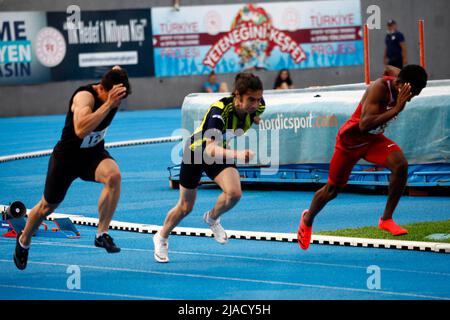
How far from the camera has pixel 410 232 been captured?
9.79 meters

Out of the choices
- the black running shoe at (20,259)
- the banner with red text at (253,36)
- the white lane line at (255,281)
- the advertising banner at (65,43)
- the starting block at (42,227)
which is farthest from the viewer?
the banner with red text at (253,36)

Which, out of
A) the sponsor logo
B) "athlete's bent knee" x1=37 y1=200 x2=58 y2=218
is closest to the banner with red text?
the sponsor logo

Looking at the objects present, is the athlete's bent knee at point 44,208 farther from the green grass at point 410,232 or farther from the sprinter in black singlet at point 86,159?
the green grass at point 410,232

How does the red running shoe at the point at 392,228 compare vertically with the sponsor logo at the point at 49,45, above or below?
below

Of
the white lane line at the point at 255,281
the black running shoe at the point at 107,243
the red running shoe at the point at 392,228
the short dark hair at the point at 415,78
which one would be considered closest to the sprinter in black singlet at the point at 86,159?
the black running shoe at the point at 107,243

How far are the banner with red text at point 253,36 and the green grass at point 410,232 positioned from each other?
62.9 feet

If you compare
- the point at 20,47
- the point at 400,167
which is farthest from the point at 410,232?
the point at 20,47

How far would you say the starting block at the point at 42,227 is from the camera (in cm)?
995

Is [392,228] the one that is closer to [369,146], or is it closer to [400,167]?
[400,167]

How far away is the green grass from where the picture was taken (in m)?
9.58

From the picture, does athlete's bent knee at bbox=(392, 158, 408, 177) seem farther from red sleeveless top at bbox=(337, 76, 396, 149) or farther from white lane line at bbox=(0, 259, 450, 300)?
white lane line at bbox=(0, 259, 450, 300)

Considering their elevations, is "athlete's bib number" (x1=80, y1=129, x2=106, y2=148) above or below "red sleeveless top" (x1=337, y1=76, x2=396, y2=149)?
above

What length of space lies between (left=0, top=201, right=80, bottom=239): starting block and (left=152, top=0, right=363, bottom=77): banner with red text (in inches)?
732

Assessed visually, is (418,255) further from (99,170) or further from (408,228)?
(99,170)
